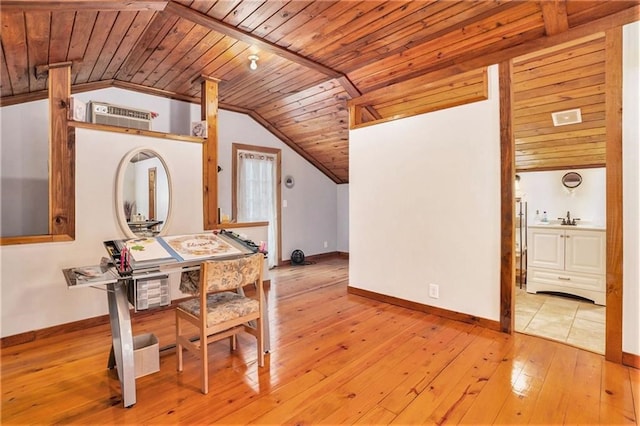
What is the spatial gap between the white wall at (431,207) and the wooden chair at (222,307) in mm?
1884

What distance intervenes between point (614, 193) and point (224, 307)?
9.55 feet

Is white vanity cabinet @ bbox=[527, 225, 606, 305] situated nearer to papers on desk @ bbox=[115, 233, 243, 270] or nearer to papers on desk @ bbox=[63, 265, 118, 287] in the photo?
papers on desk @ bbox=[115, 233, 243, 270]

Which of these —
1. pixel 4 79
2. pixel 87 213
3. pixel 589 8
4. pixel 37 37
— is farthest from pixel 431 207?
pixel 4 79

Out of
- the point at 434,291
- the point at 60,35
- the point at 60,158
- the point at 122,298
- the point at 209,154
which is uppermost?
the point at 60,35

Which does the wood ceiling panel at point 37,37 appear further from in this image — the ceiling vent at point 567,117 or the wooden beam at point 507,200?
the ceiling vent at point 567,117

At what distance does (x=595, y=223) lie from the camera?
412 centimetres

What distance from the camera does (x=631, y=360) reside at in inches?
85.6

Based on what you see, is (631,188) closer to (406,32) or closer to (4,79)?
(406,32)

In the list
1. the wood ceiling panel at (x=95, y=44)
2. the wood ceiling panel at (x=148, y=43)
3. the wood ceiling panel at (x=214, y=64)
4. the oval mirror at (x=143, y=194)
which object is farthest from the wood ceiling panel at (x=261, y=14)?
the oval mirror at (x=143, y=194)

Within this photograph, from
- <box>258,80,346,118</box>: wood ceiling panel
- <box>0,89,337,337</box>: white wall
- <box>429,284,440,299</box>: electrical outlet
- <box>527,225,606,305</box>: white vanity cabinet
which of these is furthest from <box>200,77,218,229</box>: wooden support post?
<box>527,225,606,305</box>: white vanity cabinet

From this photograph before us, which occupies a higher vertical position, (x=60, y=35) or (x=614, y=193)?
(x=60, y=35)

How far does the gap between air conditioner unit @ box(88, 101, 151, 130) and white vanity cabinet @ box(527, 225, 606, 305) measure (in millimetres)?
4992

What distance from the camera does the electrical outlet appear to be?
3.23 m

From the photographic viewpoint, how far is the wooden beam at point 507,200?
107 inches
